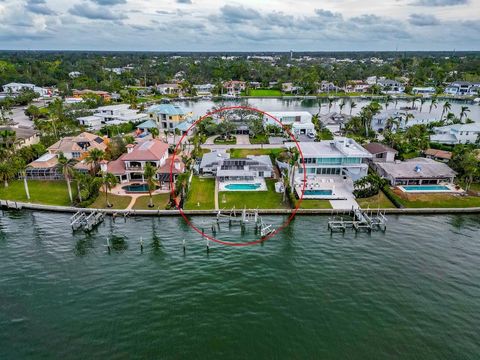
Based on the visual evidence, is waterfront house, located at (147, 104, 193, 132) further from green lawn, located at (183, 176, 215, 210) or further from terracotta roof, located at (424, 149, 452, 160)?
terracotta roof, located at (424, 149, 452, 160)

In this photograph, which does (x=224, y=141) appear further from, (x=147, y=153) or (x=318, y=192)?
(x=318, y=192)

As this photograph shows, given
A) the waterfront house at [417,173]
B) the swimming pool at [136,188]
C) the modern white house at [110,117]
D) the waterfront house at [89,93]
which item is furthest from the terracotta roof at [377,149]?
the waterfront house at [89,93]

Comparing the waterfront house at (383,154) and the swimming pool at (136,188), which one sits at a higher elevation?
the waterfront house at (383,154)

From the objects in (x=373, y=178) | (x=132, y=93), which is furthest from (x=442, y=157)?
(x=132, y=93)

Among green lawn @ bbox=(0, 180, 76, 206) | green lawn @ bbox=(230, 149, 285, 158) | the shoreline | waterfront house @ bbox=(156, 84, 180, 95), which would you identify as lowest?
the shoreline

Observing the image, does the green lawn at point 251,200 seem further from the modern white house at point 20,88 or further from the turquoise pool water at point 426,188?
the modern white house at point 20,88

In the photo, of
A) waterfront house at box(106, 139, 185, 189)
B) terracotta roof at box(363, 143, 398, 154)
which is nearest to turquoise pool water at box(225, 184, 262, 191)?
waterfront house at box(106, 139, 185, 189)
